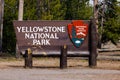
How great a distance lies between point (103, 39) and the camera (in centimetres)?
6381

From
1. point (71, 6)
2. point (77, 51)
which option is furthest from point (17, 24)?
point (71, 6)

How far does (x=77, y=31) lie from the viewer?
22672 mm

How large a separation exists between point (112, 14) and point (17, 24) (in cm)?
4251

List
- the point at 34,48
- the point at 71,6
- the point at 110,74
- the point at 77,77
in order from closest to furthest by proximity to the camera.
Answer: the point at 77,77
the point at 110,74
the point at 34,48
the point at 71,6

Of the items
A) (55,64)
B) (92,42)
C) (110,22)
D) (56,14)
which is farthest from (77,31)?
(56,14)

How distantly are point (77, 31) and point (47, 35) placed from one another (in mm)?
1481

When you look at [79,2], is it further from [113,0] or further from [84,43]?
[84,43]

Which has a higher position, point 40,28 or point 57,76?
point 40,28

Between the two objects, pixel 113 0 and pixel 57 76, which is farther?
pixel 113 0

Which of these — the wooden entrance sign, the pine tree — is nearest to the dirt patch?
the wooden entrance sign

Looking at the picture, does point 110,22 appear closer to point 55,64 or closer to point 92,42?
point 55,64

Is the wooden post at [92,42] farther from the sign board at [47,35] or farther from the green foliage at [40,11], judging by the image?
the green foliage at [40,11]

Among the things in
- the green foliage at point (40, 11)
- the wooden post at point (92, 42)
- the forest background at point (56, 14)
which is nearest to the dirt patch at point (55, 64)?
the wooden post at point (92, 42)

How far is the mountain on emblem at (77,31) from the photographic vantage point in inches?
885
